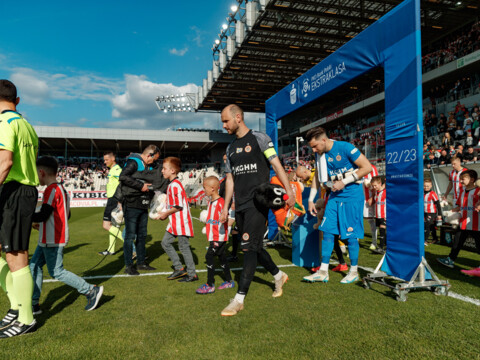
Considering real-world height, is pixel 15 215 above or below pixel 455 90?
below

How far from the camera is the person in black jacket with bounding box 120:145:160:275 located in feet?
15.8

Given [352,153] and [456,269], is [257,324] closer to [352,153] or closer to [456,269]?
[352,153]

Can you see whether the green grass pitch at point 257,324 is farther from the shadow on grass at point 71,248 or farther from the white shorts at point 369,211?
the shadow on grass at point 71,248

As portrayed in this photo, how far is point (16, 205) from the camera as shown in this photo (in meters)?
2.70

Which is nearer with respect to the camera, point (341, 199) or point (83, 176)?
point (341, 199)

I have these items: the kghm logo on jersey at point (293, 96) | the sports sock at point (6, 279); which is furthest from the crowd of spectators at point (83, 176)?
the sports sock at point (6, 279)

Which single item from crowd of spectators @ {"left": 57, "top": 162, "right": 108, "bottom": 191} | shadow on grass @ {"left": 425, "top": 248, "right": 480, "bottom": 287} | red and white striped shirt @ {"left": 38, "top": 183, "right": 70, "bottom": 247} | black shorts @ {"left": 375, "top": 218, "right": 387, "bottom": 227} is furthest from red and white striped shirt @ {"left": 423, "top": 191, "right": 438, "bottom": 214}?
crowd of spectators @ {"left": 57, "top": 162, "right": 108, "bottom": 191}

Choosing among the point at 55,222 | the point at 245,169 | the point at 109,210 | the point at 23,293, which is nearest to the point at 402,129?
the point at 245,169

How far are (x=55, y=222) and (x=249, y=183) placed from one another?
205cm

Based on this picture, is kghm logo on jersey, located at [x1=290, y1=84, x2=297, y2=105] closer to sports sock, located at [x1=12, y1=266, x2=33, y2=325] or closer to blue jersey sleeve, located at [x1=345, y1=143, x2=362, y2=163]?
blue jersey sleeve, located at [x1=345, y1=143, x2=362, y2=163]

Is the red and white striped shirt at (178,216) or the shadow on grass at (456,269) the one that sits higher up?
the red and white striped shirt at (178,216)

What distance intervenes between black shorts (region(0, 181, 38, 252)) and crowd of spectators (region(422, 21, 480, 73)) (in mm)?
23962

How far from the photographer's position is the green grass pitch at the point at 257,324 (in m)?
2.38

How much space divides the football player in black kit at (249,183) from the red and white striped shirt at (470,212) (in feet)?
10.9
